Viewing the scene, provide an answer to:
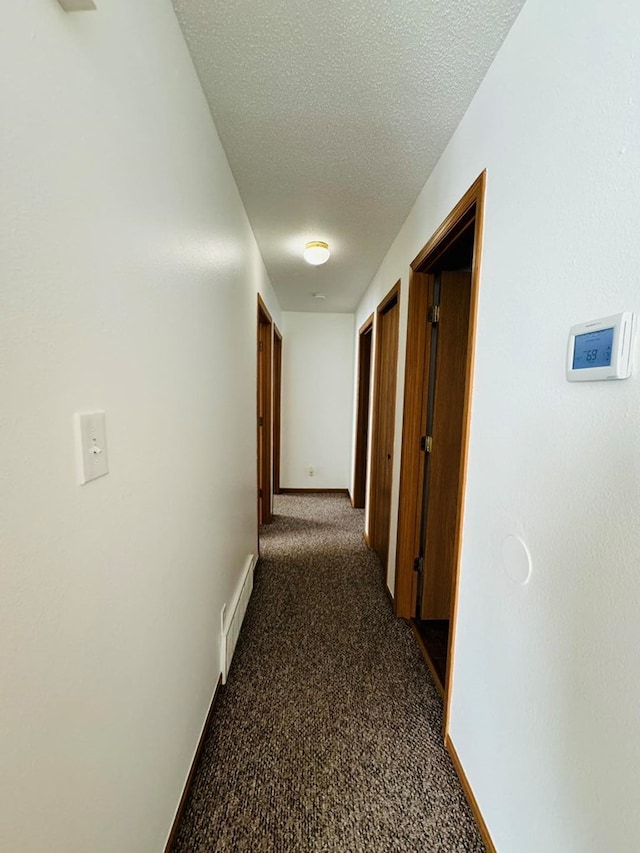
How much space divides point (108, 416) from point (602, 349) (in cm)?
96

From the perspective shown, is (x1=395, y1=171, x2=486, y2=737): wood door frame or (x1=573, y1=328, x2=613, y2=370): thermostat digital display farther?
(x1=395, y1=171, x2=486, y2=737): wood door frame

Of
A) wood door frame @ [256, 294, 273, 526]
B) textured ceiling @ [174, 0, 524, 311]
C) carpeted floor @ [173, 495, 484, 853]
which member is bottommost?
carpeted floor @ [173, 495, 484, 853]

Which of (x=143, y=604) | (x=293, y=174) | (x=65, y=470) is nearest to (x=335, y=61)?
(x=293, y=174)

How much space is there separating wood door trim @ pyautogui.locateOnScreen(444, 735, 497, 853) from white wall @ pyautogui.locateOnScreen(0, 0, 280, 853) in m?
0.93

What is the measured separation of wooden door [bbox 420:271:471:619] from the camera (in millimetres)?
1843

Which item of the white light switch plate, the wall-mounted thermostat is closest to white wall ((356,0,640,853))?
the wall-mounted thermostat

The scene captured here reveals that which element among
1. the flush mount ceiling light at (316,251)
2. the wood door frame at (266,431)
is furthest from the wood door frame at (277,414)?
the flush mount ceiling light at (316,251)

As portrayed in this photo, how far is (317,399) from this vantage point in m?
4.47

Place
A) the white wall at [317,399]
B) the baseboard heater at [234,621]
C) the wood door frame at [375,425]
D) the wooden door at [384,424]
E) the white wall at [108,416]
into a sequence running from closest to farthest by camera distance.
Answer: the white wall at [108,416], the baseboard heater at [234,621], the wooden door at [384,424], the wood door frame at [375,425], the white wall at [317,399]

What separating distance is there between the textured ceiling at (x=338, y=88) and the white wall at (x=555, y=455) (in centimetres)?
16

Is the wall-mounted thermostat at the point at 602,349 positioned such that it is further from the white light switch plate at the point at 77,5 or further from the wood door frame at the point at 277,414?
the wood door frame at the point at 277,414

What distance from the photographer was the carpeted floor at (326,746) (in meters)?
1.06

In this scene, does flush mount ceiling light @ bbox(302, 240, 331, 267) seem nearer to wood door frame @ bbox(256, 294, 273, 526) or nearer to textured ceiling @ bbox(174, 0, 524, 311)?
textured ceiling @ bbox(174, 0, 524, 311)

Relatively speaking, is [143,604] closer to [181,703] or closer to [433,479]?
[181,703]
